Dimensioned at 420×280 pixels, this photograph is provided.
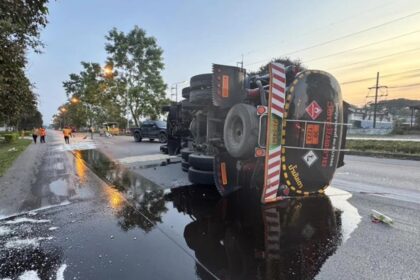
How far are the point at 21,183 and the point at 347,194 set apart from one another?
7.74 meters

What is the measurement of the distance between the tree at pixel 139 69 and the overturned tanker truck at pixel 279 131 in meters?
42.5

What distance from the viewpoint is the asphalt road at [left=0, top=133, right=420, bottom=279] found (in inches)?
113

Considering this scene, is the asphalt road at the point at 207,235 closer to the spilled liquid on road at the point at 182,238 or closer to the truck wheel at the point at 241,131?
the spilled liquid on road at the point at 182,238

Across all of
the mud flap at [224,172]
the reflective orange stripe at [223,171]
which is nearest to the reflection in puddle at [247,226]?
the mud flap at [224,172]

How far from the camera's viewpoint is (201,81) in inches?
232

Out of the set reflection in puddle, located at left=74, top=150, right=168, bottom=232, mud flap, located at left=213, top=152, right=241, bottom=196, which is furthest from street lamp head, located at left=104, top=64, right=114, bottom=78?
mud flap, located at left=213, top=152, right=241, bottom=196

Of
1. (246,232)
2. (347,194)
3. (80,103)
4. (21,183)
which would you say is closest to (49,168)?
(21,183)

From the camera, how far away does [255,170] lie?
4.84 meters

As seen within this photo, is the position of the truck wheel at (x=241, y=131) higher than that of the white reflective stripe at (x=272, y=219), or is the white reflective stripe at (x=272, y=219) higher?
the truck wheel at (x=241, y=131)

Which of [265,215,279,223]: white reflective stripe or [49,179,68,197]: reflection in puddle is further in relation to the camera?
[49,179,68,197]: reflection in puddle

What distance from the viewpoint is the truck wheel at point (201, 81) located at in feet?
19.0

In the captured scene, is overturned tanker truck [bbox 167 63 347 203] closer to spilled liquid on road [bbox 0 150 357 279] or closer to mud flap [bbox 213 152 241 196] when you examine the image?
mud flap [bbox 213 152 241 196]

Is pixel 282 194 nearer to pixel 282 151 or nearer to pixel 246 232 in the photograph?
pixel 282 151

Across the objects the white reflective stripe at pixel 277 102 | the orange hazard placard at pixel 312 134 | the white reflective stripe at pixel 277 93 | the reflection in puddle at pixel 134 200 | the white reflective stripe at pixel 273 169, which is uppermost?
the white reflective stripe at pixel 277 93
